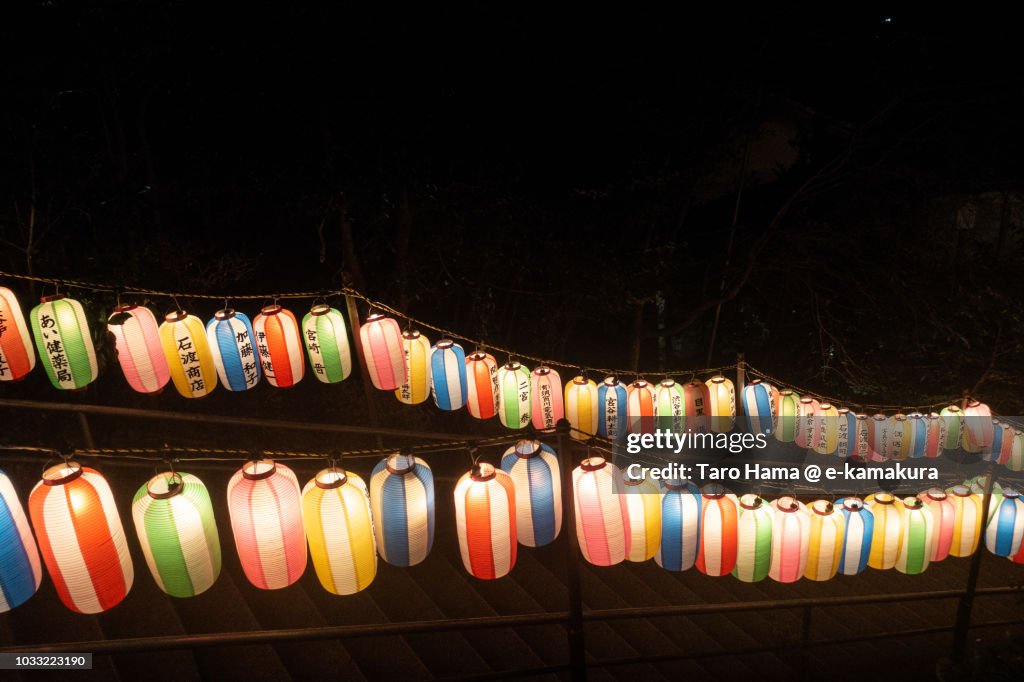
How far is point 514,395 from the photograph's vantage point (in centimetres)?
700

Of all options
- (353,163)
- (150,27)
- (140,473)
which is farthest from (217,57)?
(140,473)

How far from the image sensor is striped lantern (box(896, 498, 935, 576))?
5984 mm

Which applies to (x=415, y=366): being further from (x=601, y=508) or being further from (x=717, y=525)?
(x=717, y=525)

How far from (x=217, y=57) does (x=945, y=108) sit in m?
10.0

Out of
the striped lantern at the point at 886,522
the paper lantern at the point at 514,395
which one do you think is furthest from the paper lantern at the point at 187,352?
the striped lantern at the point at 886,522

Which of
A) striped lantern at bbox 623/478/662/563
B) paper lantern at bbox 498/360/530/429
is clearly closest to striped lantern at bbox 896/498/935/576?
striped lantern at bbox 623/478/662/563

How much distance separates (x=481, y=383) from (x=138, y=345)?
327 centimetres

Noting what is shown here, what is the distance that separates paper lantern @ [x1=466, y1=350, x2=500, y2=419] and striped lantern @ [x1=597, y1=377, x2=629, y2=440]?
1231 millimetres

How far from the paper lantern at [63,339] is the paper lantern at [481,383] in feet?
11.6

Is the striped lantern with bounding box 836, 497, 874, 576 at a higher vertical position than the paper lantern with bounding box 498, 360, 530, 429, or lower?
lower

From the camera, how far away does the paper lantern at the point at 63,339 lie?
522cm

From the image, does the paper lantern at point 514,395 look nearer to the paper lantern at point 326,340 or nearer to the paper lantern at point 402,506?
the paper lantern at point 326,340

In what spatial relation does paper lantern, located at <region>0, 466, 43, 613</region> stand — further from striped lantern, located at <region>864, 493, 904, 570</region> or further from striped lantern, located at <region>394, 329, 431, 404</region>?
striped lantern, located at <region>864, 493, 904, 570</region>

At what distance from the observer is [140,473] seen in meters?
6.19
